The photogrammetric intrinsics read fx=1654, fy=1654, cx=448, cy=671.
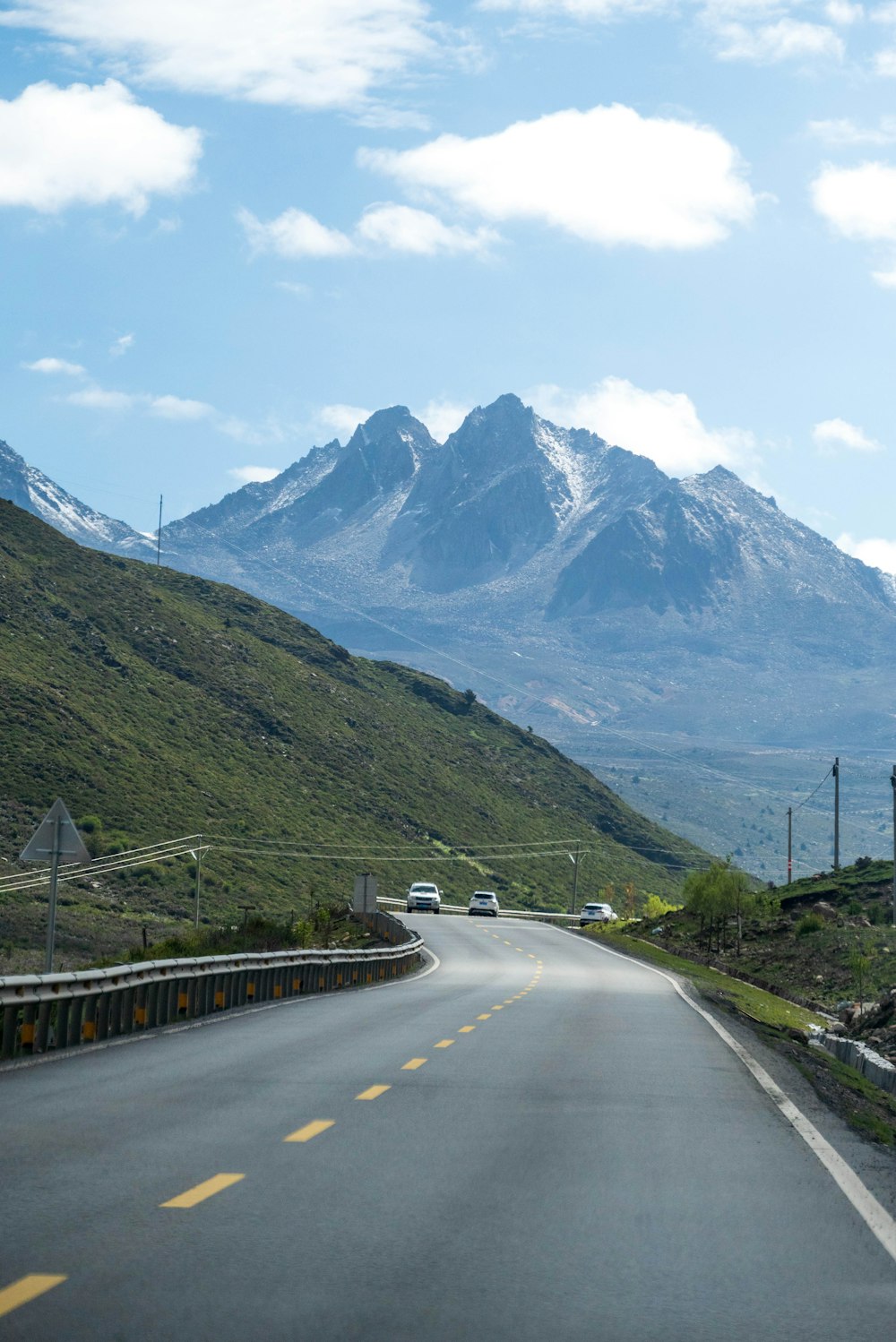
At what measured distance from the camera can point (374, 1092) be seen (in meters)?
14.2

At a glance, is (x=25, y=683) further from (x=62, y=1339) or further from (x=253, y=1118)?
(x=62, y=1339)

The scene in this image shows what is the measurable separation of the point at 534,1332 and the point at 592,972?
137 feet

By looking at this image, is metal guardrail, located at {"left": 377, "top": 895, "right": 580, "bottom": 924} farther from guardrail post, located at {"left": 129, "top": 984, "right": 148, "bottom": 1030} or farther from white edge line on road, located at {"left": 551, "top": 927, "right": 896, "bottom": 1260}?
white edge line on road, located at {"left": 551, "top": 927, "right": 896, "bottom": 1260}

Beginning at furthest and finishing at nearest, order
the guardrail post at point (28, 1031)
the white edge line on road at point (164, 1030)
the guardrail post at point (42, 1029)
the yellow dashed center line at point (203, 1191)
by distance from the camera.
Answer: the guardrail post at point (42, 1029), the guardrail post at point (28, 1031), the white edge line on road at point (164, 1030), the yellow dashed center line at point (203, 1191)

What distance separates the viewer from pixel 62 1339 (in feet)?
19.5

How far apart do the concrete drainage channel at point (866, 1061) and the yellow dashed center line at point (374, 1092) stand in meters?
7.43

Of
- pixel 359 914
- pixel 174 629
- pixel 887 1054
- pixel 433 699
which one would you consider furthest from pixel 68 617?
pixel 887 1054

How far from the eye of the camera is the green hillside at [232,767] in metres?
84.6

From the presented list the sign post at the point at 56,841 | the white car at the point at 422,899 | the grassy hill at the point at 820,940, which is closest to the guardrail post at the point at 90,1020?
the sign post at the point at 56,841

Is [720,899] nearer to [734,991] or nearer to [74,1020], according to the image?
[734,991]

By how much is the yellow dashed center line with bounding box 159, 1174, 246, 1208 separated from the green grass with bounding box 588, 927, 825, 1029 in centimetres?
1945

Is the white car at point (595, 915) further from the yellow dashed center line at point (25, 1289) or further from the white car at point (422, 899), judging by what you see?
the yellow dashed center line at point (25, 1289)

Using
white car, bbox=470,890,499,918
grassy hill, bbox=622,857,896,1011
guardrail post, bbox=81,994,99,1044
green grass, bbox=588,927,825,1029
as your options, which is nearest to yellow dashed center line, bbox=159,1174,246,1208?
guardrail post, bbox=81,994,99,1044

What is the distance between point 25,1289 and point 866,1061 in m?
16.9
